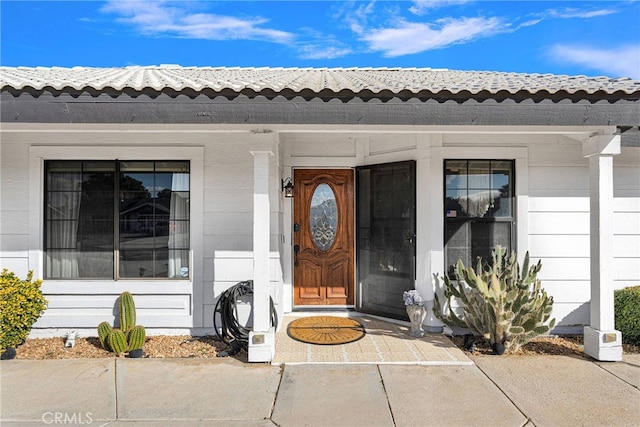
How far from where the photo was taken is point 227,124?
363 cm

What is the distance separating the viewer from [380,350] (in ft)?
13.4

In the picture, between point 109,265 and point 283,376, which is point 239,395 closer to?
point 283,376

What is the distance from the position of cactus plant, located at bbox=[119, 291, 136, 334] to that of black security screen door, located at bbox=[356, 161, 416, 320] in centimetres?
300

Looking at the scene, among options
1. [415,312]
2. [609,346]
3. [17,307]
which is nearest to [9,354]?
[17,307]

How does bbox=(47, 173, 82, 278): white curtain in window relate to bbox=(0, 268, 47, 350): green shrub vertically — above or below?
above

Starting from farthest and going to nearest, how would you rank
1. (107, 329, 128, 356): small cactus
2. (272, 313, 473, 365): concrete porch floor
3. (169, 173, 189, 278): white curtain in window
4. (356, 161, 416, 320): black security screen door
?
(356, 161, 416, 320): black security screen door < (169, 173, 189, 278): white curtain in window < (107, 329, 128, 356): small cactus < (272, 313, 473, 365): concrete porch floor

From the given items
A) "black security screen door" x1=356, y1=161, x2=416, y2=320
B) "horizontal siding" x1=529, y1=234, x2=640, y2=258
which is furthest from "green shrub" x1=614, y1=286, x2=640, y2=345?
"black security screen door" x1=356, y1=161, x2=416, y2=320

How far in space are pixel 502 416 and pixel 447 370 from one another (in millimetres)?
849

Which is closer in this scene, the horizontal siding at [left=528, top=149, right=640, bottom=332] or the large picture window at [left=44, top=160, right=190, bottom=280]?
the large picture window at [left=44, top=160, right=190, bottom=280]

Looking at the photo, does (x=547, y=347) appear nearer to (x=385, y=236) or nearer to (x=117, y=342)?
(x=385, y=236)

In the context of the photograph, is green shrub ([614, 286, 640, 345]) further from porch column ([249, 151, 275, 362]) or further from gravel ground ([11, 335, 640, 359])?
porch column ([249, 151, 275, 362])

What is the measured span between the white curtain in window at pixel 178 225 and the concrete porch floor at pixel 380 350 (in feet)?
5.00

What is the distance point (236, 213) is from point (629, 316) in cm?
479

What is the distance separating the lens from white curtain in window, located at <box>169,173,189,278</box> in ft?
15.6
